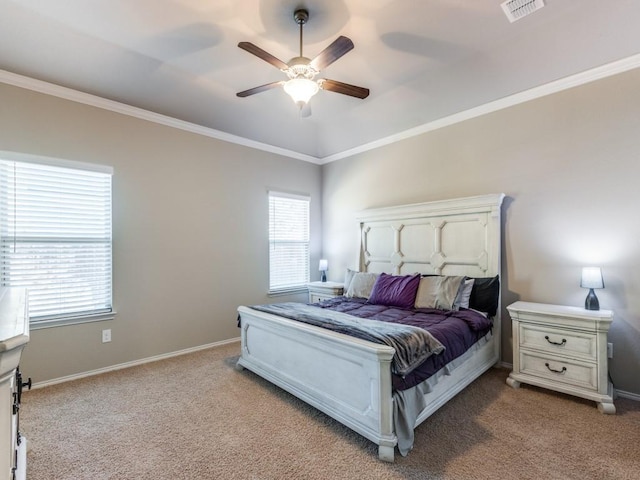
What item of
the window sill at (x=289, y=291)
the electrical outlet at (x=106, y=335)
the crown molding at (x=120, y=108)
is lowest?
the electrical outlet at (x=106, y=335)

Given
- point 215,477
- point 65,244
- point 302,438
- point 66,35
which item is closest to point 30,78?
point 66,35

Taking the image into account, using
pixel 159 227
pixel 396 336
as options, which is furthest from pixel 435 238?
pixel 159 227

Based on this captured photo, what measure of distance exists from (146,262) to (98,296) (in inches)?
22.2

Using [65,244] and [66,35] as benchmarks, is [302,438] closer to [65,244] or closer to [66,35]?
[65,244]

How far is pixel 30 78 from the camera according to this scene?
293cm

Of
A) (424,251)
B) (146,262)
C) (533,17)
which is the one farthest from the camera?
(424,251)

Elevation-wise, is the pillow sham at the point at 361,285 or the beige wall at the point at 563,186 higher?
the beige wall at the point at 563,186

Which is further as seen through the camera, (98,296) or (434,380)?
(98,296)

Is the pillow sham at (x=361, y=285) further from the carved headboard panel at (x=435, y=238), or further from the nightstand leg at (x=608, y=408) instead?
the nightstand leg at (x=608, y=408)

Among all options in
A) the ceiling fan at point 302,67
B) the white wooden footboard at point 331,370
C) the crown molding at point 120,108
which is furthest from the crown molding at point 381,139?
the white wooden footboard at point 331,370

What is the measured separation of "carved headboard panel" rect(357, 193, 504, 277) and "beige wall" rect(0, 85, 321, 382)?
1.65m

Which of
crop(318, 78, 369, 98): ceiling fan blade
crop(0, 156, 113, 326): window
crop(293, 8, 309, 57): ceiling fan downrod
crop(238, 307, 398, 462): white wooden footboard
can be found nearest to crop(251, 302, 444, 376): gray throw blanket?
crop(238, 307, 398, 462): white wooden footboard

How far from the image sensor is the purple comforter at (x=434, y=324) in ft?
7.20

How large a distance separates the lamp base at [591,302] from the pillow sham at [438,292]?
1.01 m
